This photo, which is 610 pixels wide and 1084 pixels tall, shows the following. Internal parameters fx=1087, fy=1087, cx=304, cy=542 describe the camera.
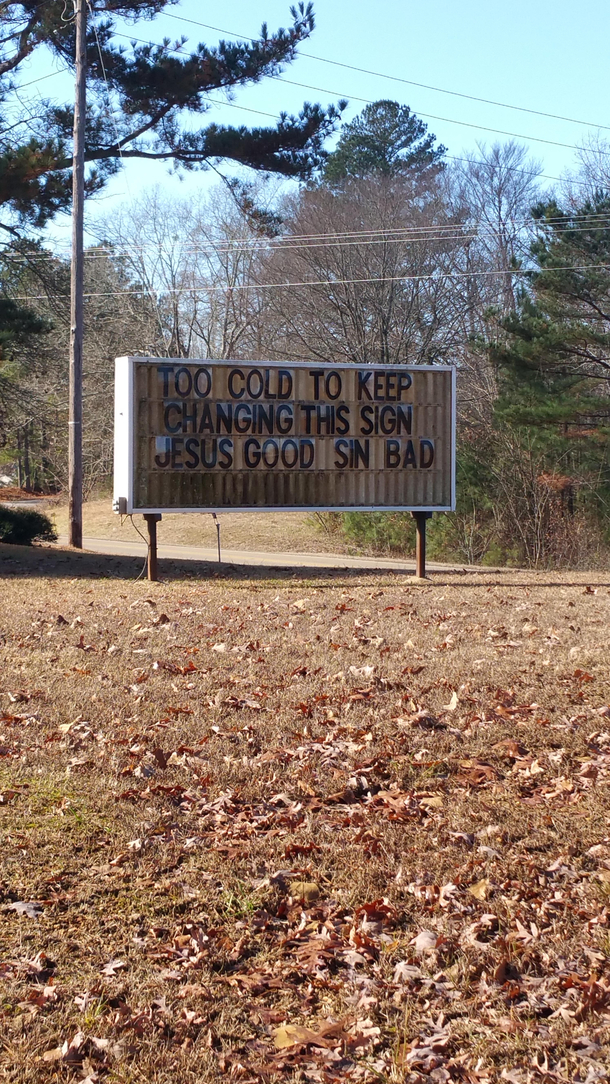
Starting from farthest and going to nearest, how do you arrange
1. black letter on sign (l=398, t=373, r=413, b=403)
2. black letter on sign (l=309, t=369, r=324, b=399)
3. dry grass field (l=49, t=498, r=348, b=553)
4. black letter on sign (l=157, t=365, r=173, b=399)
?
dry grass field (l=49, t=498, r=348, b=553)
black letter on sign (l=398, t=373, r=413, b=403)
black letter on sign (l=309, t=369, r=324, b=399)
black letter on sign (l=157, t=365, r=173, b=399)

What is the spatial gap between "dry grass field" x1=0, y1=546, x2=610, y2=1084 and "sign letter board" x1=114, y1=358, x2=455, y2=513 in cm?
622

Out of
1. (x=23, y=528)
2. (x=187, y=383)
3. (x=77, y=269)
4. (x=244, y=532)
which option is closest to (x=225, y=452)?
(x=187, y=383)

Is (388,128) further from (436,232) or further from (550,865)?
(550,865)

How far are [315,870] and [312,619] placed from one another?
19.8 ft

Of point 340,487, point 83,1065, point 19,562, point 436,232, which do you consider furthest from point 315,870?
point 436,232

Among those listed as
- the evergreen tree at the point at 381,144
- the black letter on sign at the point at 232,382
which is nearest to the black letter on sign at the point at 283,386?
the black letter on sign at the point at 232,382

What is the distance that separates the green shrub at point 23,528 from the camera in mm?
23297

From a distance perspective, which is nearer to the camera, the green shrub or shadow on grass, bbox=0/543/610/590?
shadow on grass, bbox=0/543/610/590

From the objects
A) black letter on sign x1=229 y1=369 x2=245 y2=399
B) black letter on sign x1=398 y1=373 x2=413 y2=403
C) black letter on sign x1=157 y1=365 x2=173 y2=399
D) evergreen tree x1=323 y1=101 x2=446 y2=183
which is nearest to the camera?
black letter on sign x1=157 y1=365 x2=173 y2=399

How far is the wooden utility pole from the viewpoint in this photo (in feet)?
69.7

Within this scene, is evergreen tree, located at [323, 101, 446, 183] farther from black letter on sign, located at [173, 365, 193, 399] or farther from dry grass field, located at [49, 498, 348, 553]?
black letter on sign, located at [173, 365, 193, 399]

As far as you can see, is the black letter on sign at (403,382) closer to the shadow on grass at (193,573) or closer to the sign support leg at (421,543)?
the sign support leg at (421,543)

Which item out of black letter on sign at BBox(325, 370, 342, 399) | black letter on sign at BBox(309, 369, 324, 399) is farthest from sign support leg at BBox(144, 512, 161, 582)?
black letter on sign at BBox(325, 370, 342, 399)

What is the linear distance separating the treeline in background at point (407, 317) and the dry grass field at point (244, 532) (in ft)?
3.47
